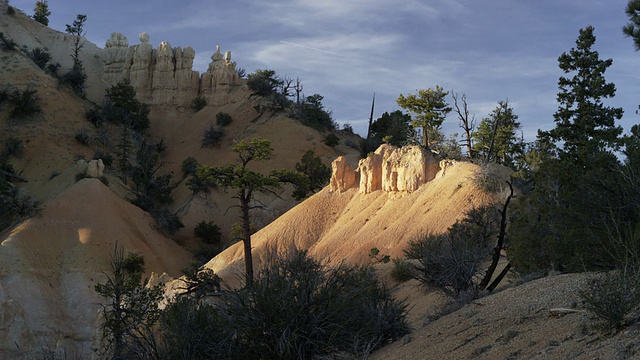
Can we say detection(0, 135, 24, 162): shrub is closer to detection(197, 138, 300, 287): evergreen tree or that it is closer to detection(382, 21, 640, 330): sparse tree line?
detection(197, 138, 300, 287): evergreen tree

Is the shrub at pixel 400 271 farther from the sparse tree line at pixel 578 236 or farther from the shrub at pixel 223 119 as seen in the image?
the shrub at pixel 223 119

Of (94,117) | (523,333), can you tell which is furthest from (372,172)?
(94,117)

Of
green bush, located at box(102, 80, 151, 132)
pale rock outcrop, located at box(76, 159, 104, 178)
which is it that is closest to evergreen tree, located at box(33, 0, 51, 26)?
green bush, located at box(102, 80, 151, 132)

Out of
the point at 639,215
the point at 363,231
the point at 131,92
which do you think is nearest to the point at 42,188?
the point at 131,92

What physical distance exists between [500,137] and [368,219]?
14918mm

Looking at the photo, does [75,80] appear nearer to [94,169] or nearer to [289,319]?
[94,169]

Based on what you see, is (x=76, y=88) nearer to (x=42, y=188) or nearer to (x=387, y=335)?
(x=42, y=188)

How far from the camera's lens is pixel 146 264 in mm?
46875

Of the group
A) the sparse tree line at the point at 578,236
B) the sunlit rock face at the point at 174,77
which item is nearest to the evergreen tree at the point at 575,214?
the sparse tree line at the point at 578,236

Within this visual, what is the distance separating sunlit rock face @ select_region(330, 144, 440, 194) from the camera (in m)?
39.8

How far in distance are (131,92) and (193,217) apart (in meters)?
21.9

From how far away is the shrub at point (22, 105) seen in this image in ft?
199

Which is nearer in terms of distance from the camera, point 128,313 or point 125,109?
point 128,313

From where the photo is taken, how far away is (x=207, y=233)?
54.6 metres
